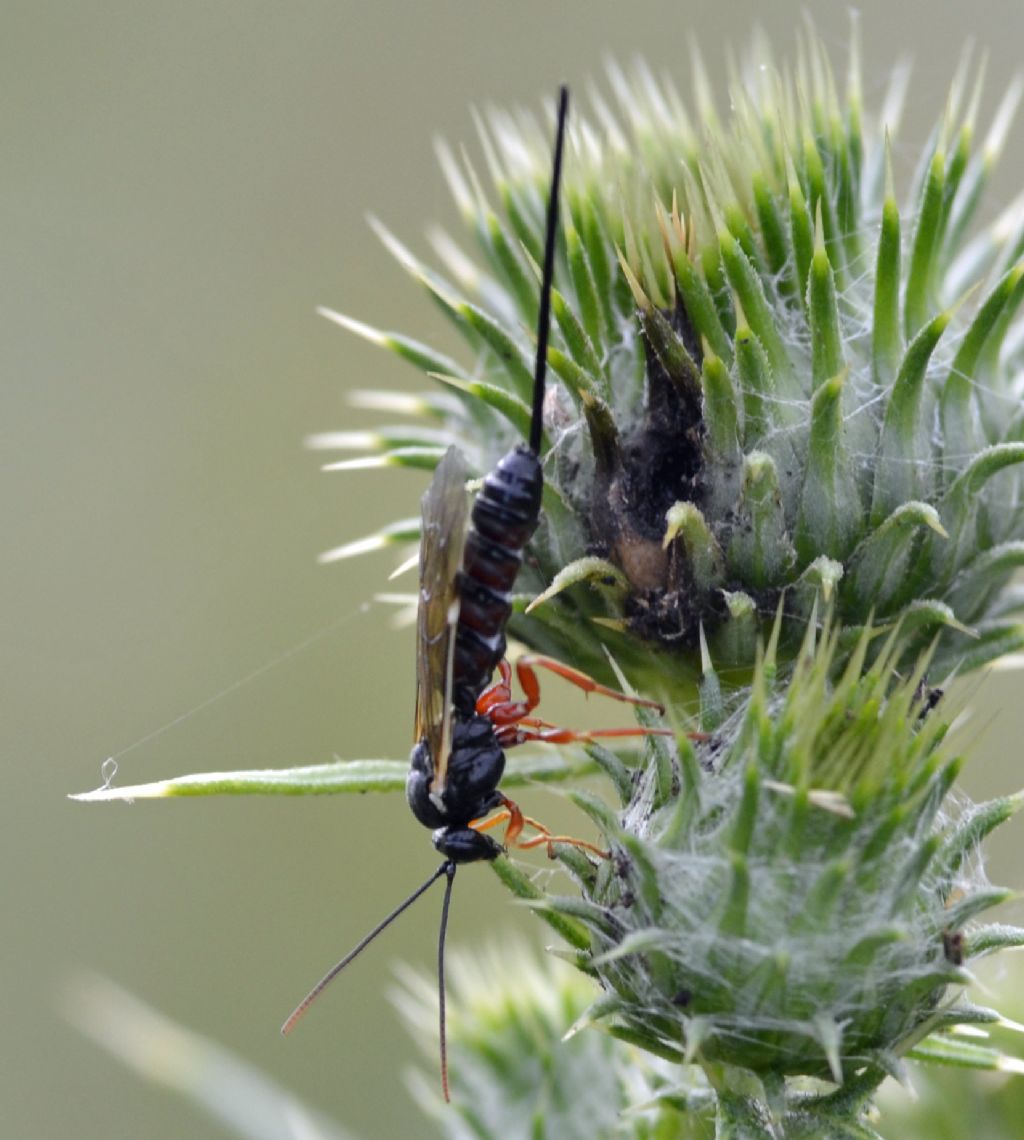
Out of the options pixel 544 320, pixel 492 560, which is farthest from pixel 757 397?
pixel 492 560

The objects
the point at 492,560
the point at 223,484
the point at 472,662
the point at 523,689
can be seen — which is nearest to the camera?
the point at 492,560

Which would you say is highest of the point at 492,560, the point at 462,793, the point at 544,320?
the point at 544,320

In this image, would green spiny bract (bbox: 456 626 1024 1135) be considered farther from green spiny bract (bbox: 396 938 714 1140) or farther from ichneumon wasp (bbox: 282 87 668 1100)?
green spiny bract (bbox: 396 938 714 1140)

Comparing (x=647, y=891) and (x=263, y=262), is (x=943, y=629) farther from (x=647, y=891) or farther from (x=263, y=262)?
(x=263, y=262)

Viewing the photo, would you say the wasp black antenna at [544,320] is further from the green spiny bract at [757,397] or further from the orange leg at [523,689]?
the orange leg at [523,689]

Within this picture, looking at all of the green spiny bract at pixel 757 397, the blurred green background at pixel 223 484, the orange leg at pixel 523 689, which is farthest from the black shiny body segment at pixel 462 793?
the blurred green background at pixel 223 484

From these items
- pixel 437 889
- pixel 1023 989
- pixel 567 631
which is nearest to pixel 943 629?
pixel 567 631

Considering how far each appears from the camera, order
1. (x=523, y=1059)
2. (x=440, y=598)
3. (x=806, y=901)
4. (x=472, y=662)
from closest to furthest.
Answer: (x=806, y=901) → (x=440, y=598) → (x=472, y=662) → (x=523, y=1059)

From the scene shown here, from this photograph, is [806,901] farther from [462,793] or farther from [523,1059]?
[523,1059]
